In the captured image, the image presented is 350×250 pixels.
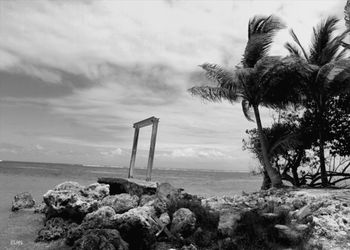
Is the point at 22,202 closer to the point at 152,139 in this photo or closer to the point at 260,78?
the point at 152,139

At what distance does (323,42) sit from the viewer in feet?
55.5

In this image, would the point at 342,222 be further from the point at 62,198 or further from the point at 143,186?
the point at 62,198

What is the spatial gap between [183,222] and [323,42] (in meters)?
13.1

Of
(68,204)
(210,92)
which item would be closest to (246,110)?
(210,92)

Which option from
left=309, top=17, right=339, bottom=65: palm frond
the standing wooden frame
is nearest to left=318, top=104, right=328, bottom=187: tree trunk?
left=309, top=17, right=339, bottom=65: palm frond

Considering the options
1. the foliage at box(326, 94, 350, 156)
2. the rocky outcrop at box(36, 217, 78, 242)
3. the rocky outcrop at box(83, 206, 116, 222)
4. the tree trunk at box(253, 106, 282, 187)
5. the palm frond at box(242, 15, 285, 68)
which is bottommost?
the rocky outcrop at box(36, 217, 78, 242)

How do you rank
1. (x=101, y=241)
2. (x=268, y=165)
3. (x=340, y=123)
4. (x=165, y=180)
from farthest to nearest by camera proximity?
(x=165, y=180)
(x=340, y=123)
(x=268, y=165)
(x=101, y=241)

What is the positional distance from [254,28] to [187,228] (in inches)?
465

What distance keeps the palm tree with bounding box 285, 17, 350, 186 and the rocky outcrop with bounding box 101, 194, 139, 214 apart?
9.89m

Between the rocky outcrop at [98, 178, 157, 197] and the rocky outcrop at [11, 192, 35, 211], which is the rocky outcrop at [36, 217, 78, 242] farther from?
the rocky outcrop at [11, 192, 35, 211]

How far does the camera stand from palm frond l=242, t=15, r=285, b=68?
16375 millimetres

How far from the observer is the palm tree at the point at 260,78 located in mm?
15320

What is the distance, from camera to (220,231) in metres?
8.52

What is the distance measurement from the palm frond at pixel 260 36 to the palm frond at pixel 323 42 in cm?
213
